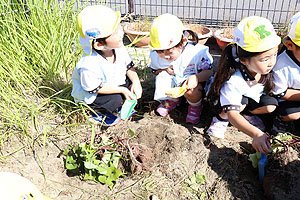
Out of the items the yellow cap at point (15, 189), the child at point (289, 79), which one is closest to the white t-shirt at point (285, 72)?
the child at point (289, 79)

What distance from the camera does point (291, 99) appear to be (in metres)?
2.21

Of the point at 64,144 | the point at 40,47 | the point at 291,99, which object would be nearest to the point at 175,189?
the point at 64,144

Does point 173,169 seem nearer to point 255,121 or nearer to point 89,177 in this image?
point 89,177

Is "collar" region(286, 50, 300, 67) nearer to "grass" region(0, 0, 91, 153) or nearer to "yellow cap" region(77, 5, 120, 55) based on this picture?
"yellow cap" region(77, 5, 120, 55)

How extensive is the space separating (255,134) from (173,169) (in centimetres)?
58

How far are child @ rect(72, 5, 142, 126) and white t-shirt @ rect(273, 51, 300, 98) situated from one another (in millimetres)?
1071

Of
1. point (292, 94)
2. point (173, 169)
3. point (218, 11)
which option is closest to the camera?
point (173, 169)

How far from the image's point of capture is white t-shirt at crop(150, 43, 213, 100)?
8.20ft

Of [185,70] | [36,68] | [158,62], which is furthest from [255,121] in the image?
[36,68]

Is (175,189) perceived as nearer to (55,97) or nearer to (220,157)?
(220,157)

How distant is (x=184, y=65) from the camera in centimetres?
251

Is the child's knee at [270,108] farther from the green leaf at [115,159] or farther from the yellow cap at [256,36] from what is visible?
the green leaf at [115,159]

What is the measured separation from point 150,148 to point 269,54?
3.35 ft

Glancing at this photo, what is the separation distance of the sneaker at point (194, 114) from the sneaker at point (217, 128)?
0.62ft
